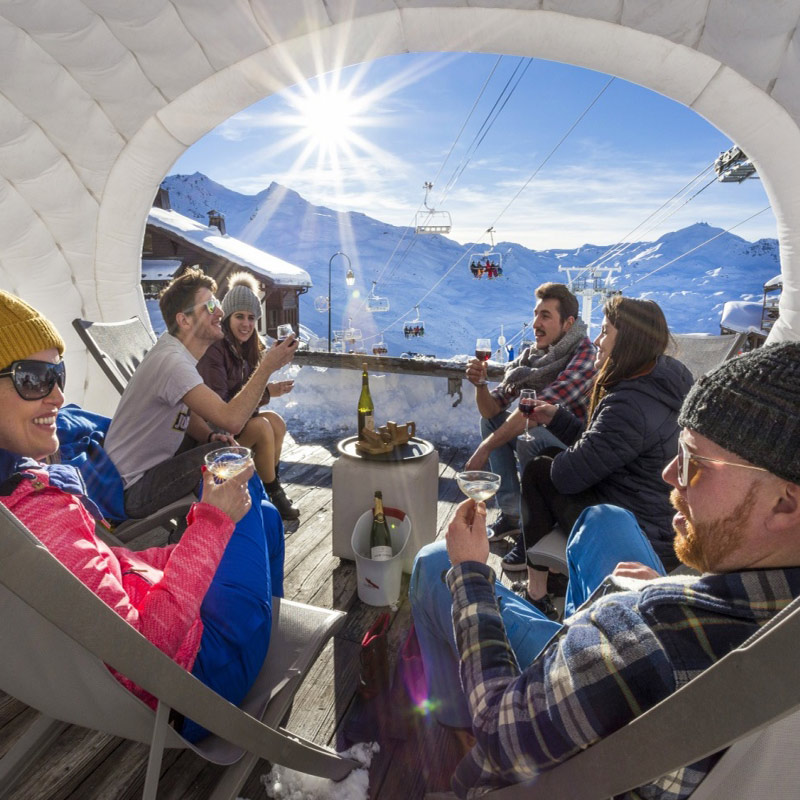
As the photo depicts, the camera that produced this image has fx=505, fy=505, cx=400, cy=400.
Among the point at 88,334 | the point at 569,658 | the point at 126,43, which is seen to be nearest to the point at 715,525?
the point at 569,658

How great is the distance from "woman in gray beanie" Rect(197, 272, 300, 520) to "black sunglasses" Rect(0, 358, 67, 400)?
221 centimetres

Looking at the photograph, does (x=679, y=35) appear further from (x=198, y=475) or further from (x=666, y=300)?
(x=666, y=300)

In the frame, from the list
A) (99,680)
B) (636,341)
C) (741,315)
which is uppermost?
(741,315)

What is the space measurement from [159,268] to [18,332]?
18159 mm

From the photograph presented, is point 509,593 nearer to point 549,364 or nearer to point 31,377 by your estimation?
point 31,377

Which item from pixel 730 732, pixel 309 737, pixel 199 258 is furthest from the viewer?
pixel 199 258

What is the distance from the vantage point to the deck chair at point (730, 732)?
0.57 metres

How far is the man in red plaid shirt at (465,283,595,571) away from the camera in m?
3.36

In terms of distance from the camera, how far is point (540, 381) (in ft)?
11.8

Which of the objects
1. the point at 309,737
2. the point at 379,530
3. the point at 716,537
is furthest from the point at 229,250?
the point at 716,537

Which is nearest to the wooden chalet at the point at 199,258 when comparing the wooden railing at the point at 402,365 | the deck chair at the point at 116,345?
the wooden railing at the point at 402,365

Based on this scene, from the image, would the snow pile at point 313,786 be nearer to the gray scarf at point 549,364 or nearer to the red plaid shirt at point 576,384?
the red plaid shirt at point 576,384

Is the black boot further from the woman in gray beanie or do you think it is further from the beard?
the beard

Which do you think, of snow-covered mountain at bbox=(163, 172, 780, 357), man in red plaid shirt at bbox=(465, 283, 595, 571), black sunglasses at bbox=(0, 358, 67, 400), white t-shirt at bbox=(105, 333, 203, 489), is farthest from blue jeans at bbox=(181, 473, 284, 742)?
snow-covered mountain at bbox=(163, 172, 780, 357)
